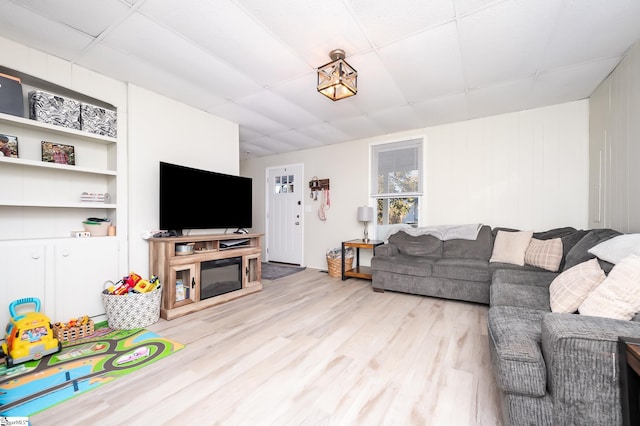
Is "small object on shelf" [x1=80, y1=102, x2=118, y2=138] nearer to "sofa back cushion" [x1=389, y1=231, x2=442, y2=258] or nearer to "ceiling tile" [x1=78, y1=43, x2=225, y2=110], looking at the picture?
"ceiling tile" [x1=78, y1=43, x2=225, y2=110]

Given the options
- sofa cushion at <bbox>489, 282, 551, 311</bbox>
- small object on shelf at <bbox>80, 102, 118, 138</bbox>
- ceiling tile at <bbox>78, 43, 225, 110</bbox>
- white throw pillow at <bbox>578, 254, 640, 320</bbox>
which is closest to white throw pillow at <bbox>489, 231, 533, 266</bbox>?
sofa cushion at <bbox>489, 282, 551, 311</bbox>

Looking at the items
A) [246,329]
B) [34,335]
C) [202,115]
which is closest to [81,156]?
[202,115]

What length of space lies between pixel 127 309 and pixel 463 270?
3.59 meters

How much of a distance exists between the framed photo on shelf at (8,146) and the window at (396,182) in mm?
4247

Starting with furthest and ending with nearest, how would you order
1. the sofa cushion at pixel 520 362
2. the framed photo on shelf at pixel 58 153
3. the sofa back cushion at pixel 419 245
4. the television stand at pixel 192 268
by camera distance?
the sofa back cushion at pixel 419 245, the television stand at pixel 192 268, the framed photo on shelf at pixel 58 153, the sofa cushion at pixel 520 362

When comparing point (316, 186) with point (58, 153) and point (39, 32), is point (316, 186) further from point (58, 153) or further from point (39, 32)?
point (39, 32)

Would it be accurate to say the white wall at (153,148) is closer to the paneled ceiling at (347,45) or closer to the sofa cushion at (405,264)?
the paneled ceiling at (347,45)

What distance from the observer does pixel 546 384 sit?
1.12 meters

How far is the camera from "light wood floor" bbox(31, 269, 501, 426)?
137 cm

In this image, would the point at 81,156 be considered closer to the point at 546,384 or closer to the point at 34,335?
the point at 34,335

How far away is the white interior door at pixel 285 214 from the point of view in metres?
5.43

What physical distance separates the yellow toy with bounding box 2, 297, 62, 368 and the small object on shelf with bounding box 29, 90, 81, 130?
5.05 ft

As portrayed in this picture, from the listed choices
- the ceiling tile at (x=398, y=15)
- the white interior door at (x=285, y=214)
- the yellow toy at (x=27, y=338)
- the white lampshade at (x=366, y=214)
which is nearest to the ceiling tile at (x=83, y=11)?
the ceiling tile at (x=398, y=15)

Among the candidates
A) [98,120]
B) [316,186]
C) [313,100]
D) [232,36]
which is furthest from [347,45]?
[316,186]
